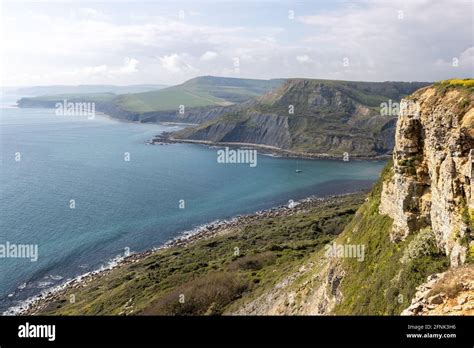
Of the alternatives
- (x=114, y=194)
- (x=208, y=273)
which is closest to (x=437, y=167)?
(x=208, y=273)

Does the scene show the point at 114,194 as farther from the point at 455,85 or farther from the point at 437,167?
the point at 455,85

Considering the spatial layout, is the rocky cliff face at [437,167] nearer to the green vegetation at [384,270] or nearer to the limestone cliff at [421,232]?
the limestone cliff at [421,232]

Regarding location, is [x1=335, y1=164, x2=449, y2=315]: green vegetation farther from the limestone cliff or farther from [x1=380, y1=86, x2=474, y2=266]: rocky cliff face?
[x1=380, y1=86, x2=474, y2=266]: rocky cliff face

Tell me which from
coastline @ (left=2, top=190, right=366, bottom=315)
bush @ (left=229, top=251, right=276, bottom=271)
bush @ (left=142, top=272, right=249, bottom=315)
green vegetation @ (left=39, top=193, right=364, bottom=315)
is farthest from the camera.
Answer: bush @ (left=229, top=251, right=276, bottom=271)

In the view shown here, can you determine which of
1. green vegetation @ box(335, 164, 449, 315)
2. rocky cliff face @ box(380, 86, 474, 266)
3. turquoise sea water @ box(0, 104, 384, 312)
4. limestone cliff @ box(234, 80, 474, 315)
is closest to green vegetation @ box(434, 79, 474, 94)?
limestone cliff @ box(234, 80, 474, 315)
